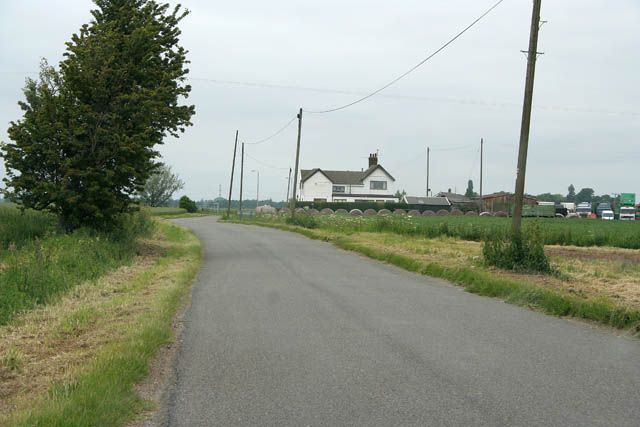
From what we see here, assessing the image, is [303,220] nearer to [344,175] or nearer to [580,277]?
[580,277]

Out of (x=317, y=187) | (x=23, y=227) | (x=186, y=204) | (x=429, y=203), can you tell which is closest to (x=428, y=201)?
(x=429, y=203)

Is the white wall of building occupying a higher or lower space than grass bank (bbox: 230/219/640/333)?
higher

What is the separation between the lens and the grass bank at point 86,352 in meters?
5.47

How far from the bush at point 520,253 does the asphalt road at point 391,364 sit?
12.1 feet

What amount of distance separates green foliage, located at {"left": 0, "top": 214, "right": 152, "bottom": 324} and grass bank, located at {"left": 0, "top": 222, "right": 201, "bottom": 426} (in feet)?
1.70

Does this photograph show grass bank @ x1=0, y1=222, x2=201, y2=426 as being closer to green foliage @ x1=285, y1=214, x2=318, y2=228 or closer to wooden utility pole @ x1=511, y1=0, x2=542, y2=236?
wooden utility pole @ x1=511, y1=0, x2=542, y2=236

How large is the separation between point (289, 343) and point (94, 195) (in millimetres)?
13863

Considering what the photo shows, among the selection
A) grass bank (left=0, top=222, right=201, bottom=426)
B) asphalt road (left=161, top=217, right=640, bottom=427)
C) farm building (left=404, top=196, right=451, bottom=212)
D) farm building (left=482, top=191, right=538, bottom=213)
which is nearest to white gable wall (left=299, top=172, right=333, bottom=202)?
farm building (left=404, top=196, right=451, bottom=212)

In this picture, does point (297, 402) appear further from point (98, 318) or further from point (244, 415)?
point (98, 318)

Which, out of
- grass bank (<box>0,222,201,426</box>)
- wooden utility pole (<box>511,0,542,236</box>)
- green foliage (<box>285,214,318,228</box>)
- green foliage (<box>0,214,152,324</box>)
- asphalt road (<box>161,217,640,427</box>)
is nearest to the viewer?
grass bank (<box>0,222,201,426</box>)

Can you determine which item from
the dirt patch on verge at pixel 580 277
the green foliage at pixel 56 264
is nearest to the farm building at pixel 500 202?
the dirt patch on verge at pixel 580 277

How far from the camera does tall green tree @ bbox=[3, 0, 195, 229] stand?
65.3ft

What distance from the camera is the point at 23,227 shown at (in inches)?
934

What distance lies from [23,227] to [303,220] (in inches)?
973
